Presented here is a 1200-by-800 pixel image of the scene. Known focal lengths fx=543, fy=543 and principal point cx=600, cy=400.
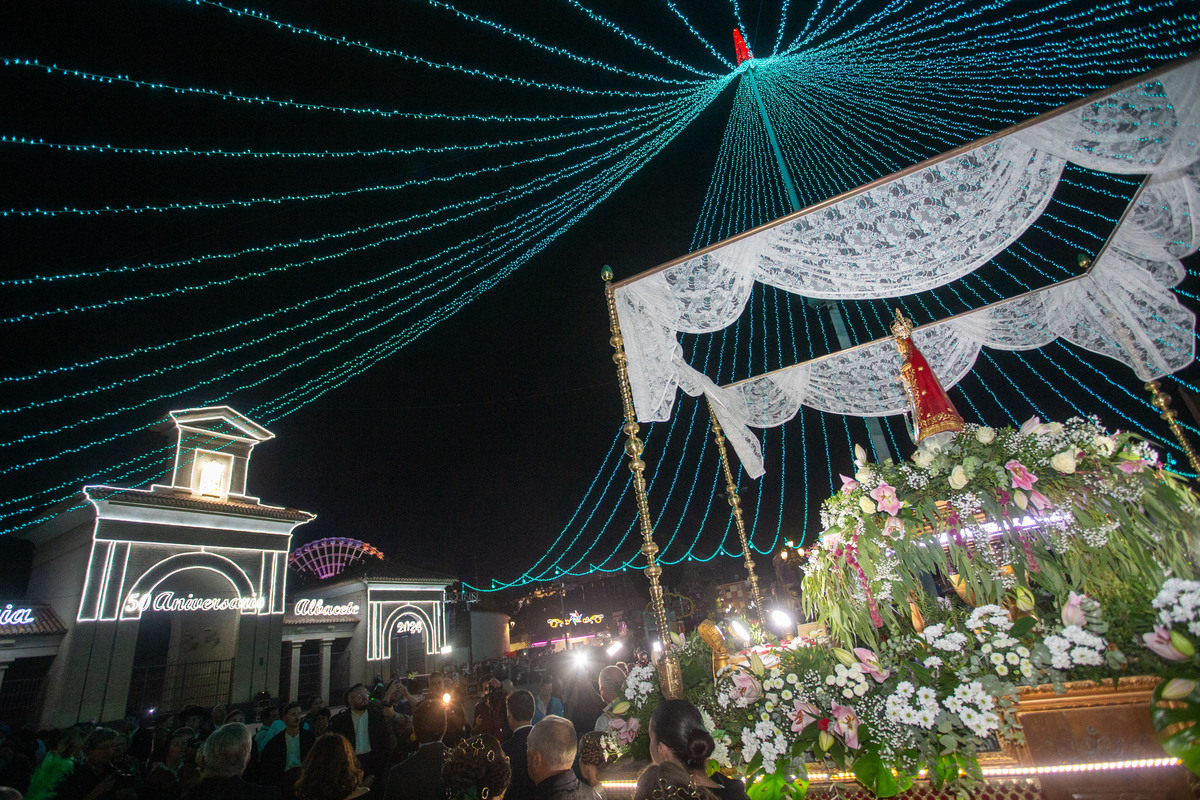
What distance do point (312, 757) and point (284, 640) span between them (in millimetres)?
21067

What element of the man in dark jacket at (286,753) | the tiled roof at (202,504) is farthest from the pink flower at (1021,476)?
the tiled roof at (202,504)

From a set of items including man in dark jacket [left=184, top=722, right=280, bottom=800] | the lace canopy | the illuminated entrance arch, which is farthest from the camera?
the illuminated entrance arch

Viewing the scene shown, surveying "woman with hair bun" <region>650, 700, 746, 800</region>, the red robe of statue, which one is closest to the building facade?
"woman with hair bun" <region>650, 700, 746, 800</region>

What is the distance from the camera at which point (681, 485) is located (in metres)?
18.9

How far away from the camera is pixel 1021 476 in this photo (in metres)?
3.85

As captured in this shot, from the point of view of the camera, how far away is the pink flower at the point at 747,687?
4.26 meters

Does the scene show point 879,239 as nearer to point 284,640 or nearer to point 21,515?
point 284,640

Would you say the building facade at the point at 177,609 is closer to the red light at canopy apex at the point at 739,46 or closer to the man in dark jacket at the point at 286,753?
the man in dark jacket at the point at 286,753

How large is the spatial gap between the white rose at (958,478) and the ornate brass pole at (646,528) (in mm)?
2928

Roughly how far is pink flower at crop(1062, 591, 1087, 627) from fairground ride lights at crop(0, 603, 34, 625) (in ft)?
72.7

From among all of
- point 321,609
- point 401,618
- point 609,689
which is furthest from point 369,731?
point 401,618

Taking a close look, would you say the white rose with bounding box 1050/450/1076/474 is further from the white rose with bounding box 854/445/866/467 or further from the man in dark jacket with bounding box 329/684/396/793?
the man in dark jacket with bounding box 329/684/396/793

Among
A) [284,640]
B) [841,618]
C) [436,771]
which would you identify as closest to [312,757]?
[436,771]

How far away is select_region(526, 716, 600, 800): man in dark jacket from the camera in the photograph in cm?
341
